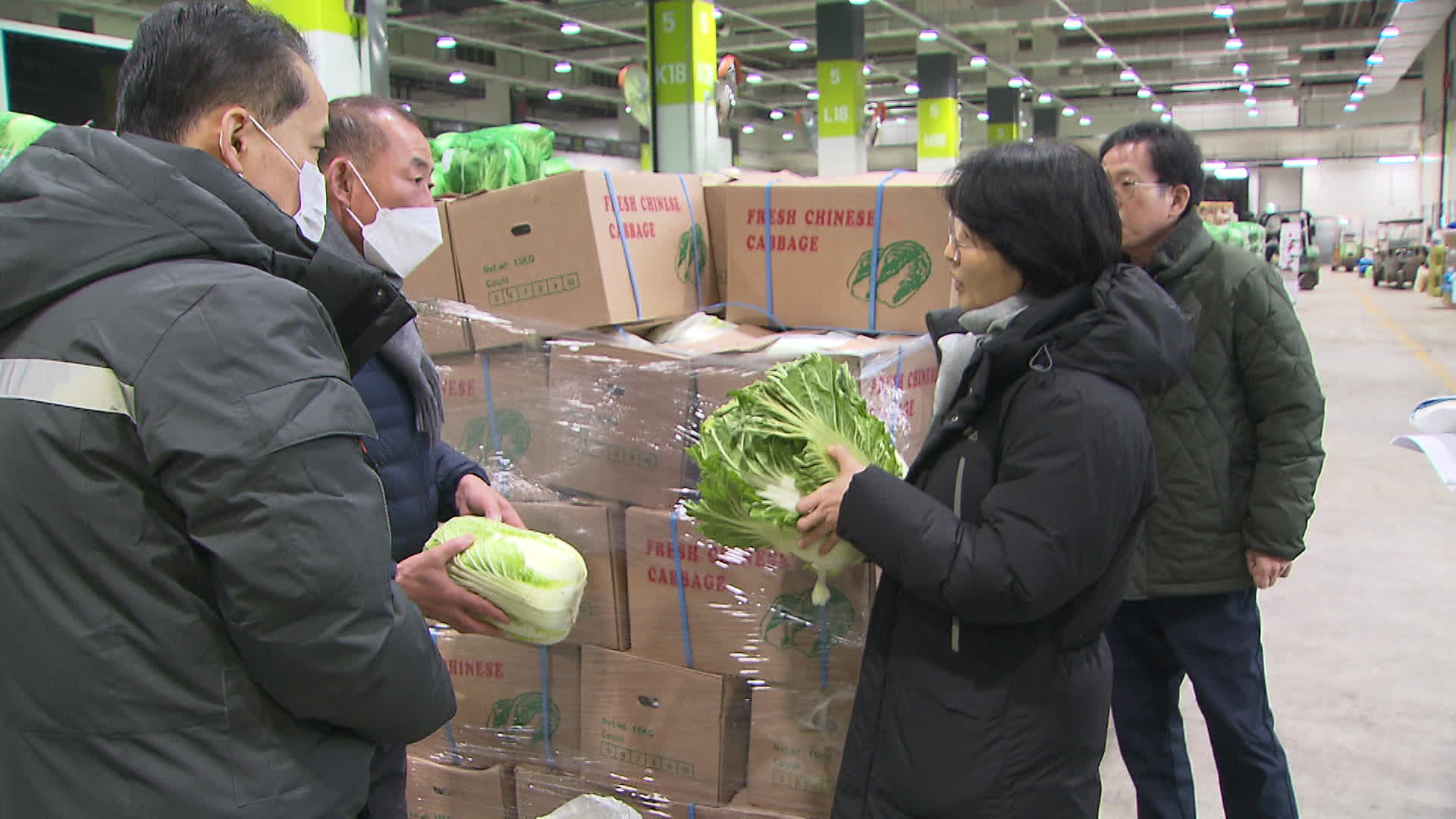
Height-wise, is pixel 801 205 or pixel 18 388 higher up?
pixel 801 205

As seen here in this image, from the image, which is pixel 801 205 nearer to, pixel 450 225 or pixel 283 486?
pixel 450 225

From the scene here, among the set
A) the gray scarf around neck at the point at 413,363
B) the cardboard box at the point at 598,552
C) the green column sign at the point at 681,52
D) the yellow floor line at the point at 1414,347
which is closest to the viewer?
the gray scarf around neck at the point at 413,363

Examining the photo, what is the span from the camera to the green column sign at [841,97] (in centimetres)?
1467

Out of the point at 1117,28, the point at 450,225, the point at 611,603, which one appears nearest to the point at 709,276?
the point at 450,225

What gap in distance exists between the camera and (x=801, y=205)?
281 centimetres

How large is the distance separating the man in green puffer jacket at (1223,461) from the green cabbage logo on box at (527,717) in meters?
1.46

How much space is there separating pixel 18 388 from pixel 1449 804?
152 inches

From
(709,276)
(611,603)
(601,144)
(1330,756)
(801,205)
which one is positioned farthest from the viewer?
(601,144)

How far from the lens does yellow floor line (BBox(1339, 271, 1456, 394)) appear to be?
1048cm

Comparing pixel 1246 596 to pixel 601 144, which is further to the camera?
pixel 601 144

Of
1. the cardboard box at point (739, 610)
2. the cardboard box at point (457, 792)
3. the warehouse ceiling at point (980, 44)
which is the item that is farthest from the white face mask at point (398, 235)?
the warehouse ceiling at point (980, 44)

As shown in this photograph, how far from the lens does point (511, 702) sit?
2.74 metres

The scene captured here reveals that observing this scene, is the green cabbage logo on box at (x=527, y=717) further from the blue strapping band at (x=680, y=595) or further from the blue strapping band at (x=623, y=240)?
the blue strapping band at (x=623, y=240)

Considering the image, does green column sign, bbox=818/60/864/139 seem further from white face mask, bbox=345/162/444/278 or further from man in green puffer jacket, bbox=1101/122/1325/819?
white face mask, bbox=345/162/444/278
